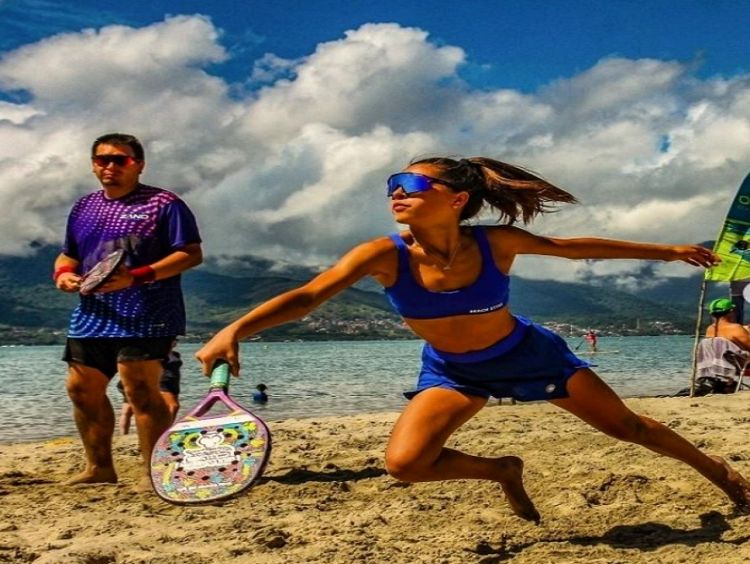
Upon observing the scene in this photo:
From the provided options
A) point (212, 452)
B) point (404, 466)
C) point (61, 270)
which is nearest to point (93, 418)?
point (61, 270)

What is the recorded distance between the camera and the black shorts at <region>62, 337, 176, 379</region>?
5000 millimetres

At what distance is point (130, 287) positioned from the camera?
4.91 m

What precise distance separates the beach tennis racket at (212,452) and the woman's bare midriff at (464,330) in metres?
1.06

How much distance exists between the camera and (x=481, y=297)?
3.77 metres

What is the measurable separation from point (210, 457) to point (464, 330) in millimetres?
1376

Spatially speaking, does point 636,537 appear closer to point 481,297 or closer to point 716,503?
point 716,503

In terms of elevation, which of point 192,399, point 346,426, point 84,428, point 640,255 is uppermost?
point 640,255

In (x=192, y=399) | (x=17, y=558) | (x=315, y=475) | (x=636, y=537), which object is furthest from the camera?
(x=192, y=399)

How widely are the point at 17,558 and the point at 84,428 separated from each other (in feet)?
5.91

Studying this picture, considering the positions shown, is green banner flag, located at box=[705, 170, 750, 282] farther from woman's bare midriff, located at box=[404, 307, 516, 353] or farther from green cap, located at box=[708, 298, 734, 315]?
woman's bare midriff, located at box=[404, 307, 516, 353]

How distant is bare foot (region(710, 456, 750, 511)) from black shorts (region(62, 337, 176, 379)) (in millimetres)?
3363

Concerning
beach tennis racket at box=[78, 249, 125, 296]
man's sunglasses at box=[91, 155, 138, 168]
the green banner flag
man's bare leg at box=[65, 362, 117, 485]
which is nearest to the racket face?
beach tennis racket at box=[78, 249, 125, 296]

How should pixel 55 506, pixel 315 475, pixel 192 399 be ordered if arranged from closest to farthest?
pixel 55 506, pixel 315 475, pixel 192 399

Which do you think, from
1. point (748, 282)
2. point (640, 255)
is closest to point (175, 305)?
point (640, 255)
